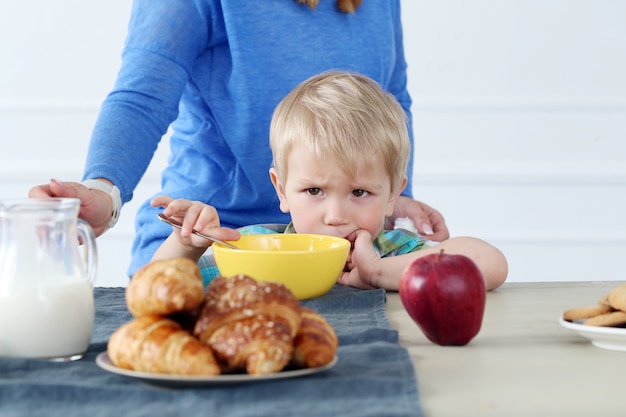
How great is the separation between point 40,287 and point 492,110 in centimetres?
281

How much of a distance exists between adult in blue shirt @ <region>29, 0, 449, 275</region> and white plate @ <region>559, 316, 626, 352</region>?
904 mm

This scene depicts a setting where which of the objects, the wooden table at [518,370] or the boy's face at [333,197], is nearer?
the wooden table at [518,370]

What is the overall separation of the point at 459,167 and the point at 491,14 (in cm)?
62

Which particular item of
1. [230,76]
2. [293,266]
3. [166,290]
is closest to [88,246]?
[166,290]

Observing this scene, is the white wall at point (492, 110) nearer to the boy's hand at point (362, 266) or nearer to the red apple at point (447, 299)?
the boy's hand at point (362, 266)

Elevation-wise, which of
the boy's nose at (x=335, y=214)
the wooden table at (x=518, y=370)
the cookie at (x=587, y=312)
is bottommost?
the wooden table at (x=518, y=370)

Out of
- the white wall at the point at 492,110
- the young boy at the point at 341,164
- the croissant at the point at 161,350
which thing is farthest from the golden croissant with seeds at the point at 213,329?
the white wall at the point at 492,110

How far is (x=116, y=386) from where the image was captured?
29.6 inches

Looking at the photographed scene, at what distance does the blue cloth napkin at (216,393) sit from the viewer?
2.30ft

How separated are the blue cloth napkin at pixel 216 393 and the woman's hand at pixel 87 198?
37cm

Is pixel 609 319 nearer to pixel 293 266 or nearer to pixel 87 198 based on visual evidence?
pixel 293 266

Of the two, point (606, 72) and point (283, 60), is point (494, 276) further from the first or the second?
point (606, 72)

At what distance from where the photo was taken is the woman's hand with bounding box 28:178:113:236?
3.80 feet

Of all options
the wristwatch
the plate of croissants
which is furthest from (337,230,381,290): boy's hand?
the plate of croissants
